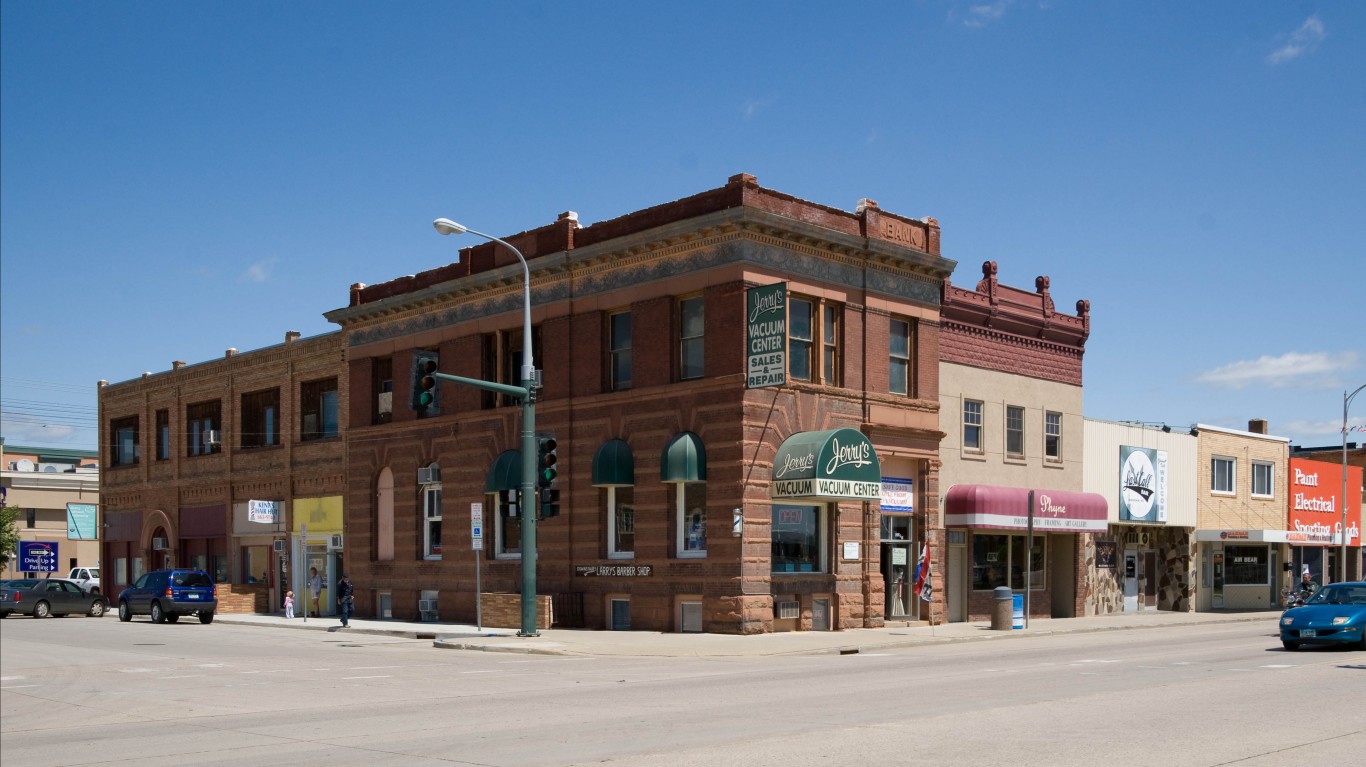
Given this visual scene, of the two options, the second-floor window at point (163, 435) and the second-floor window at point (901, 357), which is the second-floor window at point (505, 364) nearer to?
the second-floor window at point (901, 357)

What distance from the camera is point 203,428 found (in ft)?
174

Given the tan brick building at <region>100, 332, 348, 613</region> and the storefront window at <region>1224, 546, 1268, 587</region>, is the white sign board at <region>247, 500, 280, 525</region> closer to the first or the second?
the tan brick building at <region>100, 332, 348, 613</region>

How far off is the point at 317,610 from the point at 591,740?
109 feet

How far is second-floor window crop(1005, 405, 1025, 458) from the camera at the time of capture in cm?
3875

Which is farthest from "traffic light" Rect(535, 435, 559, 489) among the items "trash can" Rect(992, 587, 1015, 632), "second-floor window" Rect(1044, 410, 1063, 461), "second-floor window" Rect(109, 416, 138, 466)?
"second-floor window" Rect(109, 416, 138, 466)

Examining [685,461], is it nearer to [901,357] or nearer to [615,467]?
[615,467]

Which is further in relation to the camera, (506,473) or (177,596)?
(177,596)

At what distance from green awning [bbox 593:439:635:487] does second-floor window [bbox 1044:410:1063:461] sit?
1451 cm

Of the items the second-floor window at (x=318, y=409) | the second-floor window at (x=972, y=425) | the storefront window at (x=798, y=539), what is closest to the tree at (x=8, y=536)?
the second-floor window at (x=318, y=409)

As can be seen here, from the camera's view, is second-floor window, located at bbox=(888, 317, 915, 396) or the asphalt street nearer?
the asphalt street

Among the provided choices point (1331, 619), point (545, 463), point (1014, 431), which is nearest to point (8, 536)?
point (545, 463)

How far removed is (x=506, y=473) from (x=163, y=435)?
26.7 m

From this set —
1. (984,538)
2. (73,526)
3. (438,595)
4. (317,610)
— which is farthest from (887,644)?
(73,526)

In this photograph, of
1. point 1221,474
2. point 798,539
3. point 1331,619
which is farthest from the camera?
point 1221,474
